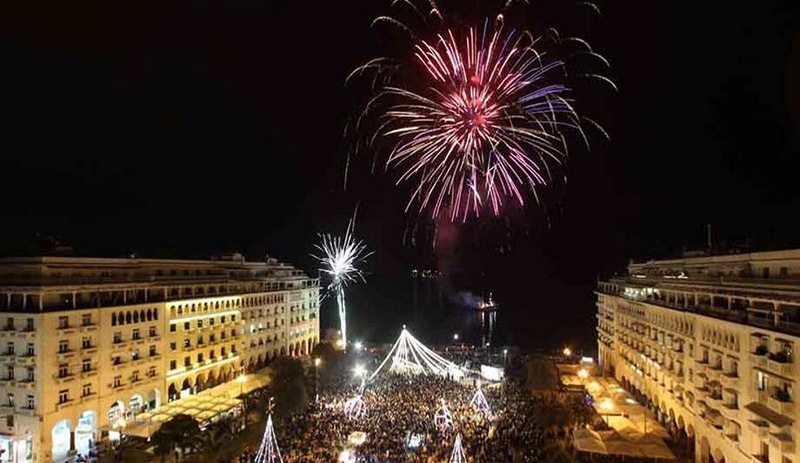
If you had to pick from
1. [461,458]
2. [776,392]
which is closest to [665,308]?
[776,392]

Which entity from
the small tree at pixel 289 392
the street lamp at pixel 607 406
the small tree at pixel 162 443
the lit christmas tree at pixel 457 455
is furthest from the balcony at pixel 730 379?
the small tree at pixel 162 443

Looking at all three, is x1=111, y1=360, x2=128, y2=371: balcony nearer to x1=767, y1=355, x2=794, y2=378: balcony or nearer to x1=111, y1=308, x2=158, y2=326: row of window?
x1=111, y1=308, x2=158, y2=326: row of window

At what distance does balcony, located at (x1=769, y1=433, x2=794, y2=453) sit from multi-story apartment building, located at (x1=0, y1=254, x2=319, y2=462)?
98.9ft

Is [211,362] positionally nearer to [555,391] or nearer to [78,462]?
[78,462]

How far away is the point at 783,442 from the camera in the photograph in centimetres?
1789

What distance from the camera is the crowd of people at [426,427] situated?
25266 mm

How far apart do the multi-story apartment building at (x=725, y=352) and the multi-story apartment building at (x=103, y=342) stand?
96.9 feet

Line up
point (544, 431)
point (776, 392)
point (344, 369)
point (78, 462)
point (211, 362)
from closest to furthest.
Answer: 1. point (776, 392)
2. point (78, 462)
3. point (544, 431)
4. point (211, 362)
5. point (344, 369)

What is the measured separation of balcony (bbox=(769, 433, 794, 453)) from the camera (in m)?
17.8

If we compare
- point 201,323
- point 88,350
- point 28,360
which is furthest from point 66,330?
point 201,323

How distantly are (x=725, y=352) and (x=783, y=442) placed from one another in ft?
20.2

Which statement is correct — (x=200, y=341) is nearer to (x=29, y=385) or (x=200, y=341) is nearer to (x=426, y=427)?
(x=29, y=385)

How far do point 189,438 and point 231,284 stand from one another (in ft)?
70.5

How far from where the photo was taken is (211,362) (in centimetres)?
4209
